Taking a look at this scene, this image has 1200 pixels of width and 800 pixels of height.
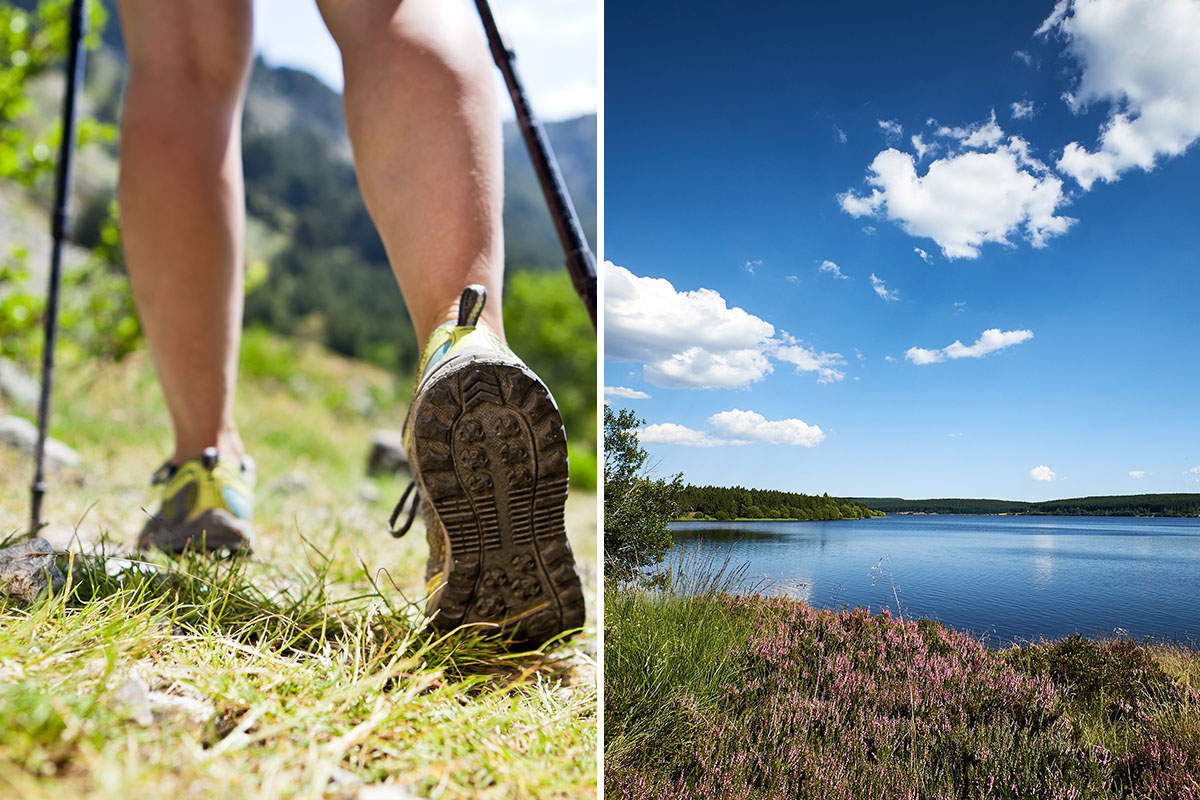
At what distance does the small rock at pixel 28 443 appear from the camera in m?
2.69

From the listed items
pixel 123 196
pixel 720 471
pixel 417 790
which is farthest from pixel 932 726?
pixel 123 196

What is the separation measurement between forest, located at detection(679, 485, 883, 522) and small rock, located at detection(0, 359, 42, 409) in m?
3.34

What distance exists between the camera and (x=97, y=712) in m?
0.58

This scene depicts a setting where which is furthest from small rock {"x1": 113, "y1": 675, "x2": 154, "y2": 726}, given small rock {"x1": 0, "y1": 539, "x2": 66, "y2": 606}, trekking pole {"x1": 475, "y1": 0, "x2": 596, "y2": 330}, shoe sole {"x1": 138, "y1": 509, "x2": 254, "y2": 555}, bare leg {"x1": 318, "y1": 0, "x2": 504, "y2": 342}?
trekking pole {"x1": 475, "y1": 0, "x2": 596, "y2": 330}

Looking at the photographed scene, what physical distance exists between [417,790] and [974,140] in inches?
61.0

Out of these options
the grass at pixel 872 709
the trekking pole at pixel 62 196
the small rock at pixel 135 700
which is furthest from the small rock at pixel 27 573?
the trekking pole at pixel 62 196

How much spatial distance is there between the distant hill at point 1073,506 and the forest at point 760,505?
4 cm

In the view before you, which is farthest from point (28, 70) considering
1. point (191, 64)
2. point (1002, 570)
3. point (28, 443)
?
point (1002, 570)

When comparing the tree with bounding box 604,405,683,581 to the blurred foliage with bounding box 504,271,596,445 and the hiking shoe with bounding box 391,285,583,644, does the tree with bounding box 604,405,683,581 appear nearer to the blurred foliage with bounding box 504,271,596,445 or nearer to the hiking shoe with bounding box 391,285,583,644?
the hiking shoe with bounding box 391,285,583,644

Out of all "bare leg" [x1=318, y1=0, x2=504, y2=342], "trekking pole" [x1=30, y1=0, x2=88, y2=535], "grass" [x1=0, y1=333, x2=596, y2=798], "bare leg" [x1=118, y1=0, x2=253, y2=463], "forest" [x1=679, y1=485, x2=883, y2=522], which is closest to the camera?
"grass" [x1=0, y1=333, x2=596, y2=798]

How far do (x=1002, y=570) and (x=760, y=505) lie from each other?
47 centimetres

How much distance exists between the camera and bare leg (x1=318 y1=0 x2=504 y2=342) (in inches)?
41.6

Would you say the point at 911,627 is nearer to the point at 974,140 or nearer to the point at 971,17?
the point at 974,140

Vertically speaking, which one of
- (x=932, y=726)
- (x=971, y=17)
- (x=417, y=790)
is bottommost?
(x=932, y=726)
